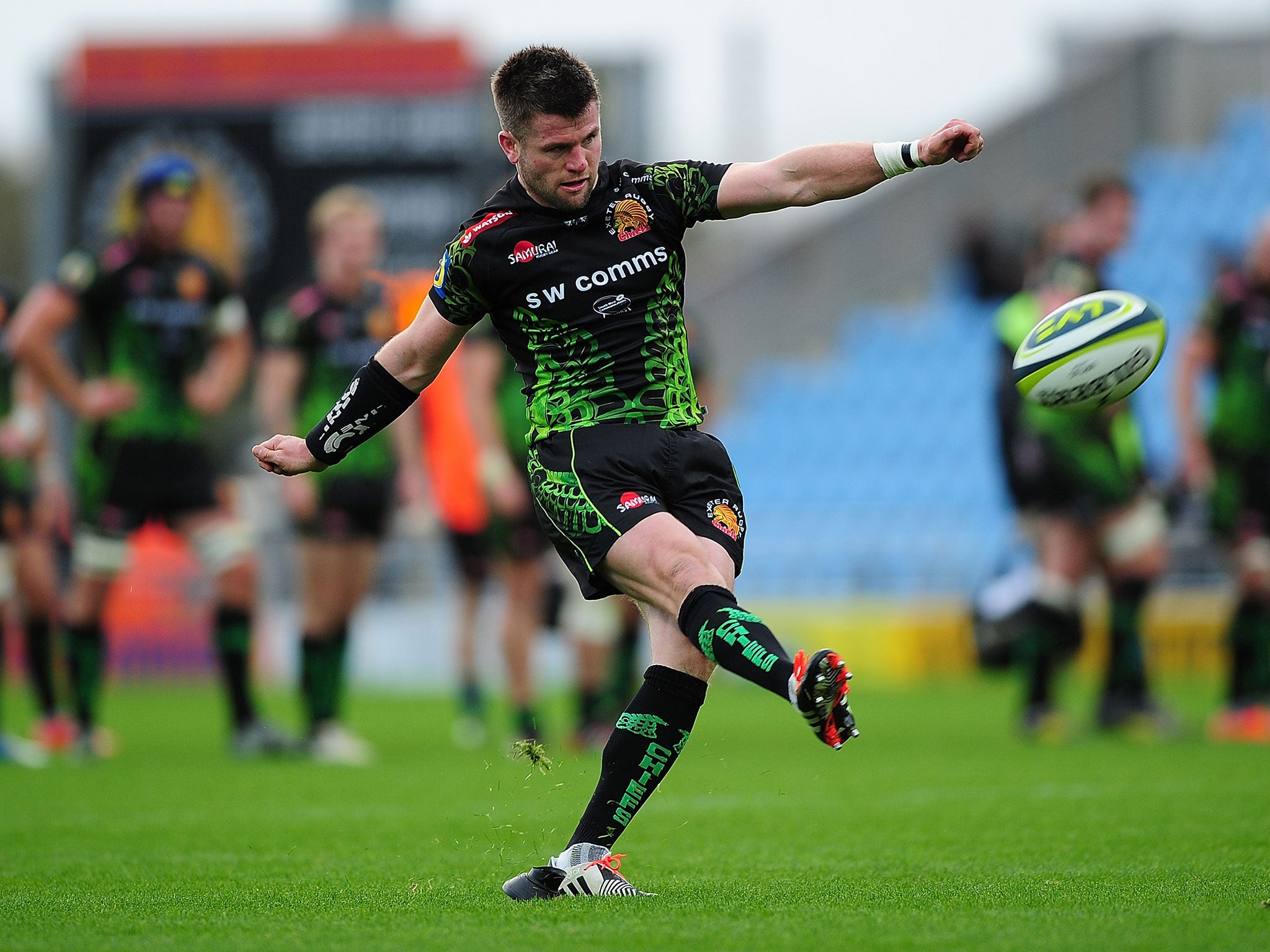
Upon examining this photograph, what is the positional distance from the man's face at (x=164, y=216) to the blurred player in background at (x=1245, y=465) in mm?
5310

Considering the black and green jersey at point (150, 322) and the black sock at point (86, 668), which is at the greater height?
the black and green jersey at point (150, 322)

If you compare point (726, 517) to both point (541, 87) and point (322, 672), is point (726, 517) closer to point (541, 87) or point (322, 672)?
point (541, 87)

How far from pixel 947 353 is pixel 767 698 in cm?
921

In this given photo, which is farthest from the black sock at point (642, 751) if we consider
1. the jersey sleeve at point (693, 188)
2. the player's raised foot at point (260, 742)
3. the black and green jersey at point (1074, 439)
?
the black and green jersey at point (1074, 439)

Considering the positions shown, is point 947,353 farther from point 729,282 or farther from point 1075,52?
point 1075,52

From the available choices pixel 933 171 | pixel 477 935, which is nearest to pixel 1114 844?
pixel 477 935

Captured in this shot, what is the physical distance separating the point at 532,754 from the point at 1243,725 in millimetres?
5410

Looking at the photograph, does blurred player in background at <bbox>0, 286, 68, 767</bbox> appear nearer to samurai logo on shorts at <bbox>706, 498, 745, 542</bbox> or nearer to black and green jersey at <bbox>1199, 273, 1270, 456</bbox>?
samurai logo on shorts at <bbox>706, 498, 745, 542</bbox>

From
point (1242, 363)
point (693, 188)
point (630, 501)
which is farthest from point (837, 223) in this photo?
point (630, 501)

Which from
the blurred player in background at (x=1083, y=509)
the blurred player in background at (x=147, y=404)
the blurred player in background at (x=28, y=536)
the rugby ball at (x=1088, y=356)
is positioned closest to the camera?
the rugby ball at (x=1088, y=356)

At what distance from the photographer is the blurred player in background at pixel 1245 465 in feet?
28.5

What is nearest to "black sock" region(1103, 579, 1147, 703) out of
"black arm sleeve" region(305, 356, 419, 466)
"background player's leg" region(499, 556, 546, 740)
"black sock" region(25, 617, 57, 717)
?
"background player's leg" region(499, 556, 546, 740)

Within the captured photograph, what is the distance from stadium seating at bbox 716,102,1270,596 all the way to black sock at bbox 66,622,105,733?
27.1ft

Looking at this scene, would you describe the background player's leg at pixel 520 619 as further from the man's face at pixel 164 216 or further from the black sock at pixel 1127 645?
the black sock at pixel 1127 645
